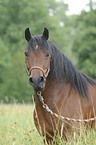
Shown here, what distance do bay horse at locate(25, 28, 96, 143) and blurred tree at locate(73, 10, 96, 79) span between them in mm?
15080

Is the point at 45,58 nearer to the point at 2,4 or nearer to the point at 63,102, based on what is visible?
the point at 63,102

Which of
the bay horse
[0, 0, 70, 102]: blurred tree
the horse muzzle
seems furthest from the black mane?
[0, 0, 70, 102]: blurred tree

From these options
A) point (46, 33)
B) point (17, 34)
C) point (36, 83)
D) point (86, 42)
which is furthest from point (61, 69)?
point (17, 34)

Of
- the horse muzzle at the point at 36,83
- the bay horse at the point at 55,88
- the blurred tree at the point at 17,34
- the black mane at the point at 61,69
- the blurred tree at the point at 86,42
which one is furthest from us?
the blurred tree at the point at 86,42

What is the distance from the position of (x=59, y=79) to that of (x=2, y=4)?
806 inches

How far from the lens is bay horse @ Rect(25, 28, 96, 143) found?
3.31 m

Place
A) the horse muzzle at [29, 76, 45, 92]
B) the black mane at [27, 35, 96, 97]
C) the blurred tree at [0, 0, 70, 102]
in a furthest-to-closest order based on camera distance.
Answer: the blurred tree at [0, 0, 70, 102]
the black mane at [27, 35, 96, 97]
the horse muzzle at [29, 76, 45, 92]

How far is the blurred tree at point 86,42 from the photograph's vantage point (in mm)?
19255

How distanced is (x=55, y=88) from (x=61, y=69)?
350 millimetres

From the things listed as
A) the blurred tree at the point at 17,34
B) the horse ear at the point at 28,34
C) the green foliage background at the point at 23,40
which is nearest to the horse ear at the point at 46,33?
the horse ear at the point at 28,34

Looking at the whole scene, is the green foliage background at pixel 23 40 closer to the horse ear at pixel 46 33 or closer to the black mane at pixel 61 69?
the black mane at pixel 61 69

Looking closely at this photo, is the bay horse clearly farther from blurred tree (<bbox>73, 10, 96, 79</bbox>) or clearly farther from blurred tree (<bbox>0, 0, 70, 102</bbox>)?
blurred tree (<bbox>73, 10, 96, 79</bbox>)

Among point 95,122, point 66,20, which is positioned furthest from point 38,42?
point 66,20

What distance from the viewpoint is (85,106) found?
376cm
